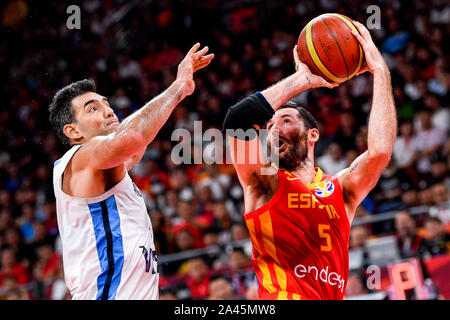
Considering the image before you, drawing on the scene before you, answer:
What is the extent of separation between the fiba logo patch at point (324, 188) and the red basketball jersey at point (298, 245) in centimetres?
5

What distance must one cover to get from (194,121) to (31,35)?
570 cm

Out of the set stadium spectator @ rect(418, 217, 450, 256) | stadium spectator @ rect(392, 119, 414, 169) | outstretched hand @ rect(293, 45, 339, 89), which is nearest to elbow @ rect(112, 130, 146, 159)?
outstretched hand @ rect(293, 45, 339, 89)

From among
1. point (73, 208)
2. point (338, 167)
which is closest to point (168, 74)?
point (338, 167)

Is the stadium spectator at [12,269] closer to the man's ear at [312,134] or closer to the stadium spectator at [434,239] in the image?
the stadium spectator at [434,239]

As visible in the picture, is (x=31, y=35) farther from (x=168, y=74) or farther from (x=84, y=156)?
(x=84, y=156)

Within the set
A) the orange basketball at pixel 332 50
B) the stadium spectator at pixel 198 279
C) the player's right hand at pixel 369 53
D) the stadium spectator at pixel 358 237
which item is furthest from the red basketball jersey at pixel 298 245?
the stadium spectator at pixel 198 279

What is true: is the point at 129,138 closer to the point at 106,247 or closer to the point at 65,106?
the point at 106,247

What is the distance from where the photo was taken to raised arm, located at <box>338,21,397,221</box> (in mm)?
3301

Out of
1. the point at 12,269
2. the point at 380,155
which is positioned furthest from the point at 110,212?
the point at 12,269

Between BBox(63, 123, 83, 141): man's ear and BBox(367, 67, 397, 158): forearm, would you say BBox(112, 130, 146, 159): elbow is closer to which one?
BBox(63, 123, 83, 141): man's ear

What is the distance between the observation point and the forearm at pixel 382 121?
329 centimetres

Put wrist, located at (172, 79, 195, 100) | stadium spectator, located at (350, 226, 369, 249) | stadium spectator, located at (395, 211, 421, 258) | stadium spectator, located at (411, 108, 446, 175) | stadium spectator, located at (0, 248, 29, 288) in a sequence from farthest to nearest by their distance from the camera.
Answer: stadium spectator, located at (0, 248, 29, 288), stadium spectator, located at (411, 108, 446, 175), stadium spectator, located at (350, 226, 369, 249), stadium spectator, located at (395, 211, 421, 258), wrist, located at (172, 79, 195, 100)

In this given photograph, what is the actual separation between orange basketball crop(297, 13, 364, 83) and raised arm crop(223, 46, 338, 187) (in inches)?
7.5

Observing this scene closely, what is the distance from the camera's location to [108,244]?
3.13 meters
